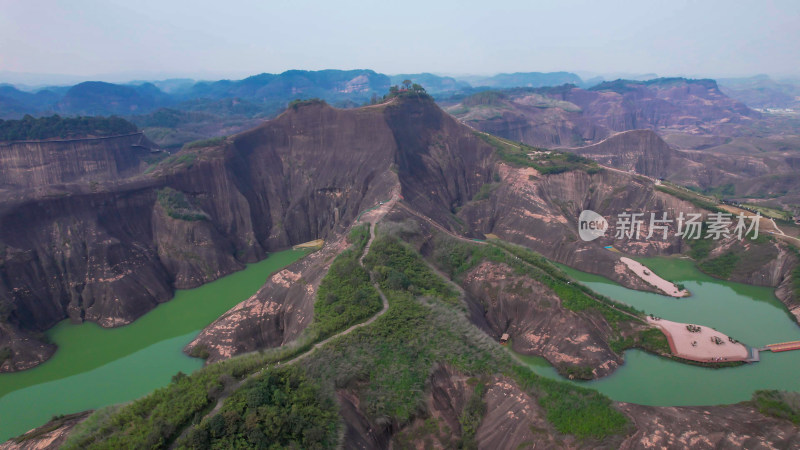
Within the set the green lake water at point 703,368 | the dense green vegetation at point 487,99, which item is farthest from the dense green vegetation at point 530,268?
the dense green vegetation at point 487,99

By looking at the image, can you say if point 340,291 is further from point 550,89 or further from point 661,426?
point 550,89

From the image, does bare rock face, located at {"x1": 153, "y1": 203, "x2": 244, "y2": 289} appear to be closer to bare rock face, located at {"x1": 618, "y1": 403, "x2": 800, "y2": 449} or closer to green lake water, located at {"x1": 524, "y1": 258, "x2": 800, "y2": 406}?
green lake water, located at {"x1": 524, "y1": 258, "x2": 800, "y2": 406}

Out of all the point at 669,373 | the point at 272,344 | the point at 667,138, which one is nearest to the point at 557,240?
the point at 669,373

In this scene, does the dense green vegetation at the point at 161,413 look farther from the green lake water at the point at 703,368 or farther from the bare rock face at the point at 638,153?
the bare rock face at the point at 638,153

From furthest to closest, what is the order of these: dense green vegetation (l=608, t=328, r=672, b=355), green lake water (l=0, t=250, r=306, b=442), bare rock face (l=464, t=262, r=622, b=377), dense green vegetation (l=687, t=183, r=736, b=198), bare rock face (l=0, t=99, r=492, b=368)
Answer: dense green vegetation (l=687, t=183, r=736, b=198) → bare rock face (l=0, t=99, r=492, b=368) → dense green vegetation (l=608, t=328, r=672, b=355) → bare rock face (l=464, t=262, r=622, b=377) → green lake water (l=0, t=250, r=306, b=442)

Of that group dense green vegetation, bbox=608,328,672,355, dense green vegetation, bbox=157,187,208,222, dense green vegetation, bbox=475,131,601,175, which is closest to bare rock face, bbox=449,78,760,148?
dense green vegetation, bbox=475,131,601,175

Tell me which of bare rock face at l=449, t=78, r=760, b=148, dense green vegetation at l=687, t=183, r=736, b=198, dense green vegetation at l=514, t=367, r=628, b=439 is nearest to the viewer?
dense green vegetation at l=514, t=367, r=628, b=439
